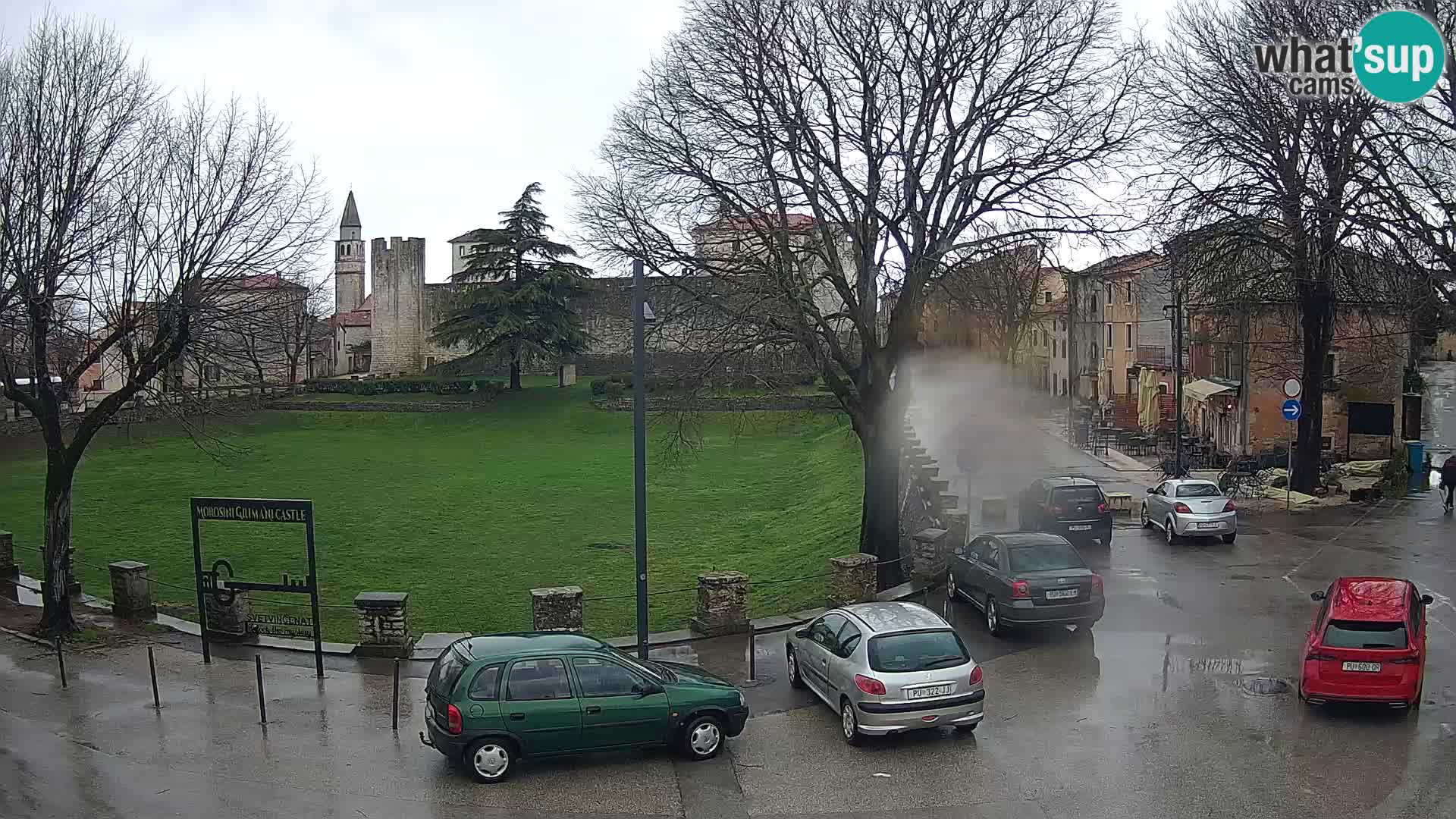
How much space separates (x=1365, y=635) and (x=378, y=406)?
182ft

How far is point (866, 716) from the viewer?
1199 cm

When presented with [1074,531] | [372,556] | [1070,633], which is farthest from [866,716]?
[372,556]

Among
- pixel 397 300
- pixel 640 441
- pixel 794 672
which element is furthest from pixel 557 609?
pixel 397 300

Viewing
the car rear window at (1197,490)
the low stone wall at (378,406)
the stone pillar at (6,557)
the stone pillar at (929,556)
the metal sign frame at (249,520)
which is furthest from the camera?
the low stone wall at (378,406)

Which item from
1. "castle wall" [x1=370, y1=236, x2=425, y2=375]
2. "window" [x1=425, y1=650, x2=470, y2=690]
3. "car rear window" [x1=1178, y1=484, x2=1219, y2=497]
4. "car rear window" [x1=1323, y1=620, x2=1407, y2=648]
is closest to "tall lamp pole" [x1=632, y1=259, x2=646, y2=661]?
"window" [x1=425, y1=650, x2=470, y2=690]

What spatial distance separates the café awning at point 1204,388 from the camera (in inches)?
1516

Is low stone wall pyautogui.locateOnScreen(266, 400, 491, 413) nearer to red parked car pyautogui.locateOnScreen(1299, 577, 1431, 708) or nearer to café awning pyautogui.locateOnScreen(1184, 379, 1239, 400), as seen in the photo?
café awning pyautogui.locateOnScreen(1184, 379, 1239, 400)

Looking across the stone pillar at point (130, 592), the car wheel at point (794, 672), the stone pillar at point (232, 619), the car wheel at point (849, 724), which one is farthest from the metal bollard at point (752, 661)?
the stone pillar at point (130, 592)

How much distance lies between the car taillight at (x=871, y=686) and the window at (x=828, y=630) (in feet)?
3.31

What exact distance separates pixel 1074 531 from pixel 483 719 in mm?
14918

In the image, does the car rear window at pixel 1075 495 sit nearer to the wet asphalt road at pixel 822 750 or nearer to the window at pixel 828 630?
the wet asphalt road at pixel 822 750

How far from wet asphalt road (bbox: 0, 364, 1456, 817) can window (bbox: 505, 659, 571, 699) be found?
2.79 ft

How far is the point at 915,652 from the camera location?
12.2 metres

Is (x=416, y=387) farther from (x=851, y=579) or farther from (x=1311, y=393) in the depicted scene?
(x=851, y=579)
